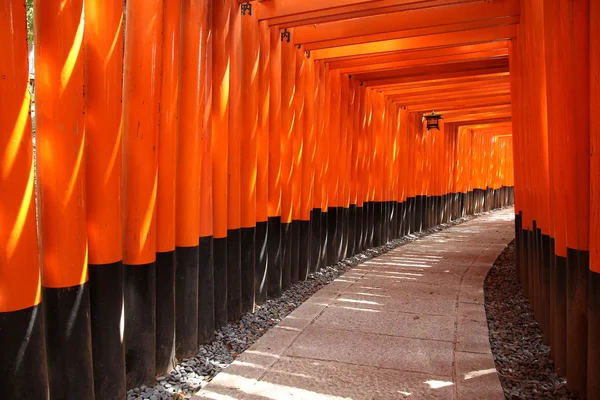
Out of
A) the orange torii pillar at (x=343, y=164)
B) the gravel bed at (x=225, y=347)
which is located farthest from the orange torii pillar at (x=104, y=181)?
the orange torii pillar at (x=343, y=164)

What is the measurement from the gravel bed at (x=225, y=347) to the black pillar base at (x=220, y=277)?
0.14 m

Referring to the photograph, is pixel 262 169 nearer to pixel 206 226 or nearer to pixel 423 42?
pixel 206 226

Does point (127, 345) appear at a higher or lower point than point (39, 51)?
lower

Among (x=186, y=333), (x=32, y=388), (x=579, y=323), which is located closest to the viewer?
(x=32, y=388)

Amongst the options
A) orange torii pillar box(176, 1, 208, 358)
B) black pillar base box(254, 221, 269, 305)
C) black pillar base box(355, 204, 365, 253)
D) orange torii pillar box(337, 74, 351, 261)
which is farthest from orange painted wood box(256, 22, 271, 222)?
black pillar base box(355, 204, 365, 253)

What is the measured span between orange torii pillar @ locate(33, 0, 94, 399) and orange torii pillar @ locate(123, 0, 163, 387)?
555 mm

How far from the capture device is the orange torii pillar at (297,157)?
6.70 meters

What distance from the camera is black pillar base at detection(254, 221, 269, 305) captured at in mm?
5539

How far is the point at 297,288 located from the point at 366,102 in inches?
211

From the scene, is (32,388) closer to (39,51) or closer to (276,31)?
(39,51)

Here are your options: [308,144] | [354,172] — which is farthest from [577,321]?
[354,172]

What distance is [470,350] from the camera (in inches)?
157

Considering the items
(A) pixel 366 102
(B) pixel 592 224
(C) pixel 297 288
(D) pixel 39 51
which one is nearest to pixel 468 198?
(A) pixel 366 102

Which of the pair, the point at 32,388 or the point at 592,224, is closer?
the point at 32,388
